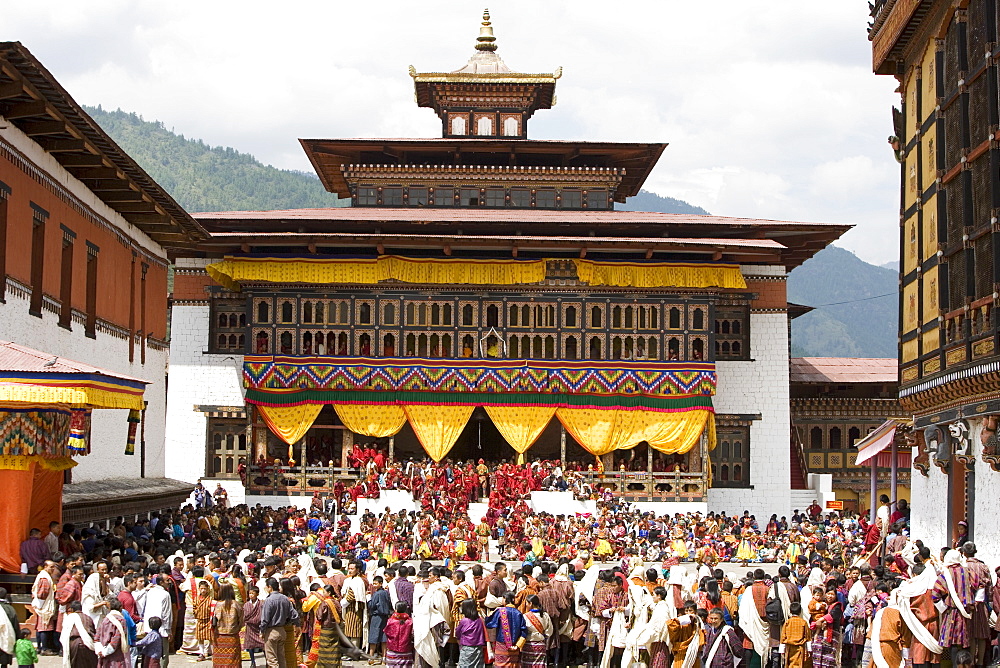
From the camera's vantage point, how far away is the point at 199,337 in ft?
137

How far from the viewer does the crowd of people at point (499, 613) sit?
15930 millimetres

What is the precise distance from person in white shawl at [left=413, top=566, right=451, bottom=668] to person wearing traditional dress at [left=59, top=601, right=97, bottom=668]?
3.98 meters

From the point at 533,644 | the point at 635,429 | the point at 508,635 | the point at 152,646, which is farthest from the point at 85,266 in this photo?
the point at 635,429

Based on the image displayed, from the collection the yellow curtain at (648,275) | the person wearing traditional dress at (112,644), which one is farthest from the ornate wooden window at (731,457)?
the person wearing traditional dress at (112,644)

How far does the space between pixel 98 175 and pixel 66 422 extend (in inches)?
330

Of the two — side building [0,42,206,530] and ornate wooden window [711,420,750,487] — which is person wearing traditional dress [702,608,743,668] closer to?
side building [0,42,206,530]

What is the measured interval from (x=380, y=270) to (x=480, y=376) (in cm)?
445

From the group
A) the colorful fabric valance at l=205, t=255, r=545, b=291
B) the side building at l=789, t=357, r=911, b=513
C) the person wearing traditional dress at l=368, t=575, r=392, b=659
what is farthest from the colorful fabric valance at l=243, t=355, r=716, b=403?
the person wearing traditional dress at l=368, t=575, r=392, b=659

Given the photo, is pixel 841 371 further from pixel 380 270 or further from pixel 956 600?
pixel 956 600

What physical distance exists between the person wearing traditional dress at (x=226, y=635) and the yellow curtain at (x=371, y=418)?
71.9ft

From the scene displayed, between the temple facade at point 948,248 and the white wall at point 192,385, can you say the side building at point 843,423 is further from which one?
the temple facade at point 948,248

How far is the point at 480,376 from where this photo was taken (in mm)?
39188

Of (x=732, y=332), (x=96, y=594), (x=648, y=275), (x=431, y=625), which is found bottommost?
(x=431, y=625)

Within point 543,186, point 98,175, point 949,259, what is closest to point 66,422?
point 98,175
